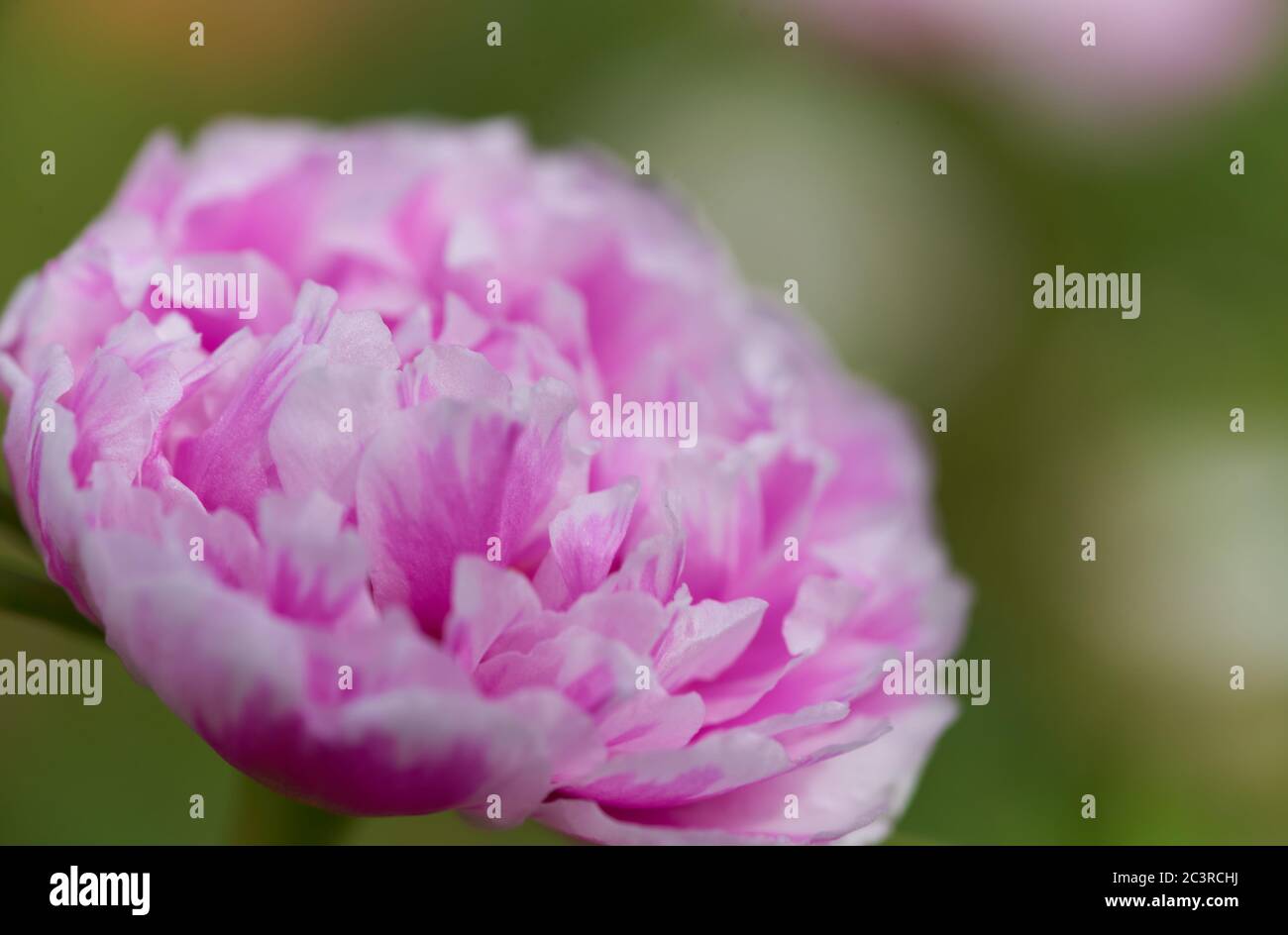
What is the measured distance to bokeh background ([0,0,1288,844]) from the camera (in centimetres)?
67

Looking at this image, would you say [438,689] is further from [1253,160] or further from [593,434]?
[1253,160]

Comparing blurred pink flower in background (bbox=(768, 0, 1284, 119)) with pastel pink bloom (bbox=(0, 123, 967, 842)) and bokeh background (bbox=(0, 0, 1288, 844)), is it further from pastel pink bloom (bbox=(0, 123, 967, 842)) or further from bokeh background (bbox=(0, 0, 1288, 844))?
pastel pink bloom (bbox=(0, 123, 967, 842))

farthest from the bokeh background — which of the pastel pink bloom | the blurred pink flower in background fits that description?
the pastel pink bloom

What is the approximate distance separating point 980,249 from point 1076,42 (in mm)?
159

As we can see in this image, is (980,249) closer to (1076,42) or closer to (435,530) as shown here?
(1076,42)

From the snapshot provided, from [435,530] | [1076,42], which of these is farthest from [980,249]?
[435,530]

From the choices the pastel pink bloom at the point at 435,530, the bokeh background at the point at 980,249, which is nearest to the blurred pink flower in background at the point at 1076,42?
the bokeh background at the point at 980,249

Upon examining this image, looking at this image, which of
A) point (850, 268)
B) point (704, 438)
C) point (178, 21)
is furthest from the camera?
point (850, 268)

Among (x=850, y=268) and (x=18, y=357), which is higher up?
(x=850, y=268)

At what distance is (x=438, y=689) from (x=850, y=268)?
28.8 inches

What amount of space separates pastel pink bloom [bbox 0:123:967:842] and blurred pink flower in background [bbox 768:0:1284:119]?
592 mm

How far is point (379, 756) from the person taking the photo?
0.30m

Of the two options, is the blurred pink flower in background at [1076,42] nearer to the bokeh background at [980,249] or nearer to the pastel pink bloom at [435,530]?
the bokeh background at [980,249]
